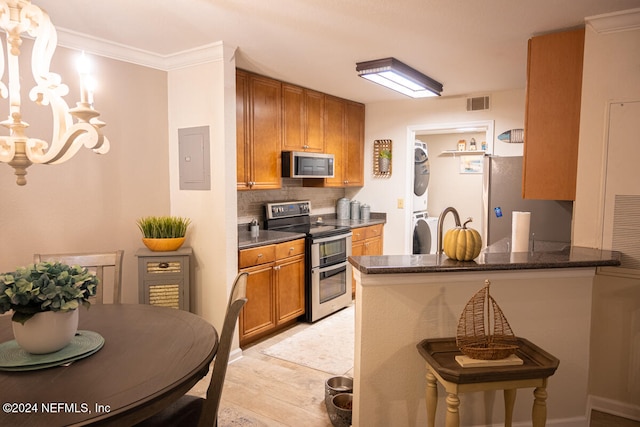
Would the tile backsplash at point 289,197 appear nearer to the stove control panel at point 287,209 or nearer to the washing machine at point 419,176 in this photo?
the stove control panel at point 287,209

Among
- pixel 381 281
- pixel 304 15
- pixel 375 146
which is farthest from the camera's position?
pixel 375 146

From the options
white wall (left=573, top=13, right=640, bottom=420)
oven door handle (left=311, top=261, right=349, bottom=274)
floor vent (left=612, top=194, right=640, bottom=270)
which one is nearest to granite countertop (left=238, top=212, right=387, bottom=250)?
oven door handle (left=311, top=261, right=349, bottom=274)

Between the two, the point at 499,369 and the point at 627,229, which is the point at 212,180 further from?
the point at 627,229

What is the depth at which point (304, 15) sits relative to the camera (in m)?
2.42

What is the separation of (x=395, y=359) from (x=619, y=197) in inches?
62.6

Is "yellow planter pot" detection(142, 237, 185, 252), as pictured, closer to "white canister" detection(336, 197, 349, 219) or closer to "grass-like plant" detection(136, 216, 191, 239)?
"grass-like plant" detection(136, 216, 191, 239)

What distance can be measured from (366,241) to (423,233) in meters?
1.00

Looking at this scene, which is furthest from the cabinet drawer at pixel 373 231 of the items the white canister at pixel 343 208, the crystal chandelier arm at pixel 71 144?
the crystal chandelier arm at pixel 71 144

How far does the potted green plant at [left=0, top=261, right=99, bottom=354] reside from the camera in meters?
1.38

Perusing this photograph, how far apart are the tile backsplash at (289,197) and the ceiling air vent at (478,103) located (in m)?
1.71

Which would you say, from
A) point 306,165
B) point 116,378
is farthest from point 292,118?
point 116,378

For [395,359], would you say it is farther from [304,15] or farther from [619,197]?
[304,15]

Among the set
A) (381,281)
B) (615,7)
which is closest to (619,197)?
(615,7)

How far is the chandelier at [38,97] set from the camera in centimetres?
166
